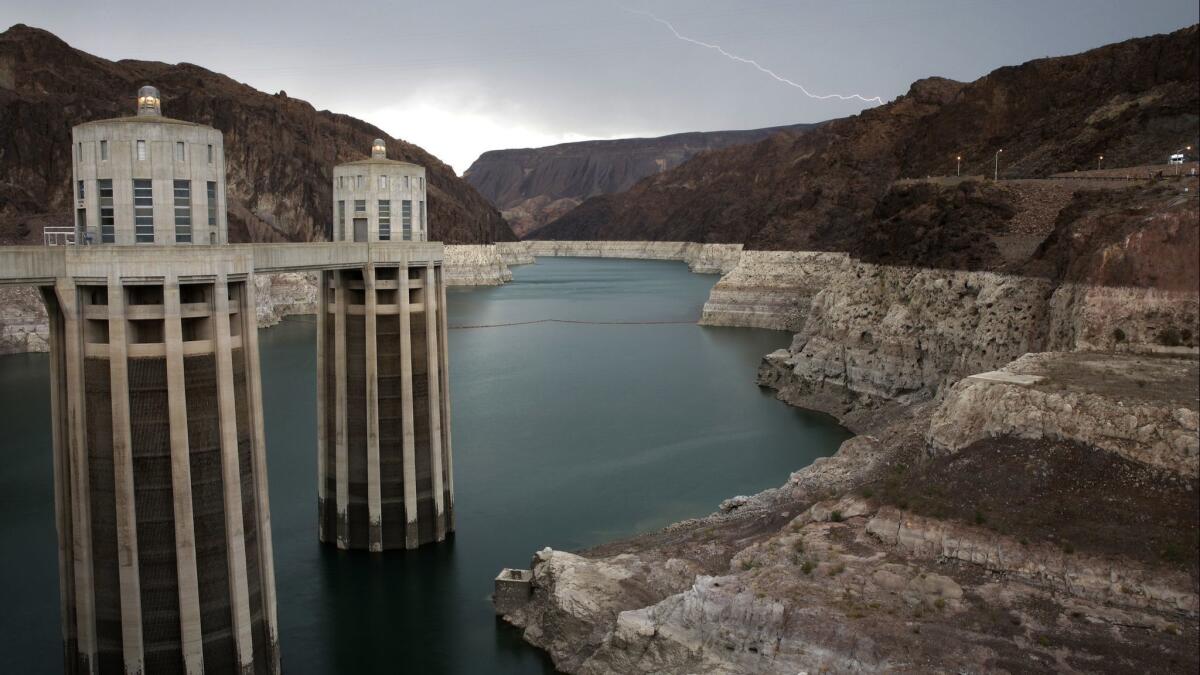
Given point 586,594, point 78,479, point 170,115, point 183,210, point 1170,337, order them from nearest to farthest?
point 78,479, point 183,210, point 586,594, point 1170,337, point 170,115

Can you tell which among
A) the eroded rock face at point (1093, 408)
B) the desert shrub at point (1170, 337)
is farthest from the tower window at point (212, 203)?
the desert shrub at point (1170, 337)

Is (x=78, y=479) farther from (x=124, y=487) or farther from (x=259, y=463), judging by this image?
(x=259, y=463)

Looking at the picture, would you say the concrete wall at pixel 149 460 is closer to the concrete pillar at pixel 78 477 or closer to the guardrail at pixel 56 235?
the concrete pillar at pixel 78 477

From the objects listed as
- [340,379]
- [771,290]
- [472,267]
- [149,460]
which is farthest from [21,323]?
[472,267]

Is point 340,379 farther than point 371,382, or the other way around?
point 340,379

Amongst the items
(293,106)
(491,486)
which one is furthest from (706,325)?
(293,106)

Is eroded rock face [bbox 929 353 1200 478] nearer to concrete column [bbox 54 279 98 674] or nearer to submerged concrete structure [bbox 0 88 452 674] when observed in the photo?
submerged concrete structure [bbox 0 88 452 674]

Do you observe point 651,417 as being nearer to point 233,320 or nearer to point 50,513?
point 50,513
